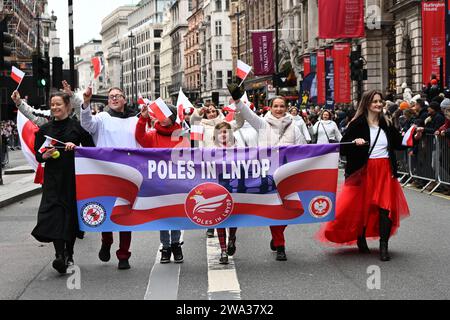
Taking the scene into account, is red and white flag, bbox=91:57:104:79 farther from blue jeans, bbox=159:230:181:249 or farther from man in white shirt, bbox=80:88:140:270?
blue jeans, bbox=159:230:181:249

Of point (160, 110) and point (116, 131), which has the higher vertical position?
point (160, 110)

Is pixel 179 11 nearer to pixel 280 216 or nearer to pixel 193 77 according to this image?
pixel 193 77

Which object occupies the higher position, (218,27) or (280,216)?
(218,27)

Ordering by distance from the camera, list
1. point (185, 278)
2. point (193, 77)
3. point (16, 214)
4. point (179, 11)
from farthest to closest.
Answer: point (179, 11) → point (193, 77) → point (16, 214) → point (185, 278)

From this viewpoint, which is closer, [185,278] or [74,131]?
[185,278]

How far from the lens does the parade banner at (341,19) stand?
108 ft

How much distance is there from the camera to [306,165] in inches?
354

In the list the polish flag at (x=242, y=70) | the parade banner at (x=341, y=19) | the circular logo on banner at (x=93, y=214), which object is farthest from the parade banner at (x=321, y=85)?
the circular logo on banner at (x=93, y=214)

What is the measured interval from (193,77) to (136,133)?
133 m

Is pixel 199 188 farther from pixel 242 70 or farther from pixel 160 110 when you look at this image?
pixel 242 70

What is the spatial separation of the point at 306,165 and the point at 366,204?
786mm

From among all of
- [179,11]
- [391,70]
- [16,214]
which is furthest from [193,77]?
[16,214]

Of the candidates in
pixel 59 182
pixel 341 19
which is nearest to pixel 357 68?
pixel 341 19
